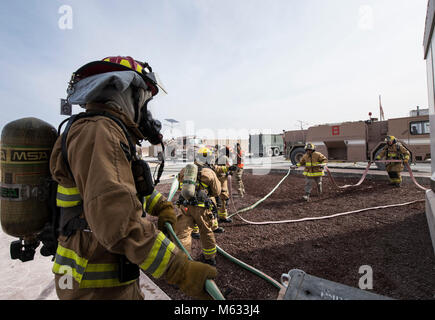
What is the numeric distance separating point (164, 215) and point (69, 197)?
2.41ft

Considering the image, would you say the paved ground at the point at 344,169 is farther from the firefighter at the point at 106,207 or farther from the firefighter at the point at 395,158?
the firefighter at the point at 106,207

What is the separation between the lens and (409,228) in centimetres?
411

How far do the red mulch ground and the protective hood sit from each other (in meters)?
2.17

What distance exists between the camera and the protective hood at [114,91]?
3.99 feet

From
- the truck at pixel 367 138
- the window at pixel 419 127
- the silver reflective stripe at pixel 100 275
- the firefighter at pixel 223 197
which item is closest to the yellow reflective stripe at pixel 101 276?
the silver reflective stripe at pixel 100 275

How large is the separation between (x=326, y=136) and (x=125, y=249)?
14410 millimetres

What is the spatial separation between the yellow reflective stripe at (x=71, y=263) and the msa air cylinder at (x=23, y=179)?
334 mm

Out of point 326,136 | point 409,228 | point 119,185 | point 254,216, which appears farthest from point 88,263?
point 326,136

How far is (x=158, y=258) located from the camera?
39.1 inches

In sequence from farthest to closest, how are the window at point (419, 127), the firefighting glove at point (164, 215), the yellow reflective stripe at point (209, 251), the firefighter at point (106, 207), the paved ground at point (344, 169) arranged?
1. the window at point (419, 127)
2. the paved ground at point (344, 169)
3. the yellow reflective stripe at point (209, 251)
4. the firefighting glove at point (164, 215)
5. the firefighter at point (106, 207)

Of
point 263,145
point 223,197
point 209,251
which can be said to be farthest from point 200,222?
point 263,145

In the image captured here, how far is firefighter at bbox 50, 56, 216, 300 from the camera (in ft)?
3.10

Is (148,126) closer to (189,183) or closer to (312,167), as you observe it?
(189,183)
